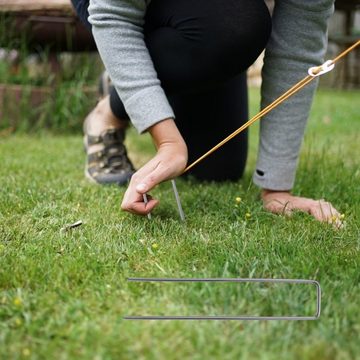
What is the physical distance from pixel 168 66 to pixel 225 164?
1.60ft

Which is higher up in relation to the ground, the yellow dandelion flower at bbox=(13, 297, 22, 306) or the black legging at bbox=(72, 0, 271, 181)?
the black legging at bbox=(72, 0, 271, 181)

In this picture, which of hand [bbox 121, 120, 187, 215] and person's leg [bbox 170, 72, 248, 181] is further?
person's leg [bbox 170, 72, 248, 181]

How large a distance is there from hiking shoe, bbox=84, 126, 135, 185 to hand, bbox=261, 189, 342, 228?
465mm

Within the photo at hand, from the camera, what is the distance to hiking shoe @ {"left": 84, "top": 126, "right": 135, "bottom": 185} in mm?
1746

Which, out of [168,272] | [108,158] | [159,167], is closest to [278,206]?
[159,167]

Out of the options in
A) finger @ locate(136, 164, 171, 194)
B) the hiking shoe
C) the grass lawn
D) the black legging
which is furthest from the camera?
the hiking shoe

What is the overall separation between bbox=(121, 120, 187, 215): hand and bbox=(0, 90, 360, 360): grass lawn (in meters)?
0.06

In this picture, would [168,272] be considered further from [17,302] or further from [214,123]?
[214,123]

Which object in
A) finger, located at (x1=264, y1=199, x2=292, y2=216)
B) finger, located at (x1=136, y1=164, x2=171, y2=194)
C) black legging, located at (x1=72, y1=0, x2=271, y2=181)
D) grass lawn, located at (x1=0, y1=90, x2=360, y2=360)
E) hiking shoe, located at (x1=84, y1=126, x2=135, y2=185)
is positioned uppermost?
black legging, located at (x1=72, y1=0, x2=271, y2=181)

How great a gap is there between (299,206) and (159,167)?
414mm

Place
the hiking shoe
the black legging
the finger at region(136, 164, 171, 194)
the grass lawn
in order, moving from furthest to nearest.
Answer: the hiking shoe < the black legging < the finger at region(136, 164, 171, 194) < the grass lawn

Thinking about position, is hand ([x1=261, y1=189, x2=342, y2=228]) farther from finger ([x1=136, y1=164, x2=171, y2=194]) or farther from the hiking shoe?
the hiking shoe

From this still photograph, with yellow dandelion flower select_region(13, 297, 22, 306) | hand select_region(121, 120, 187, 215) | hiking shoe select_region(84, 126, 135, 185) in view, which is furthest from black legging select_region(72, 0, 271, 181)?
yellow dandelion flower select_region(13, 297, 22, 306)


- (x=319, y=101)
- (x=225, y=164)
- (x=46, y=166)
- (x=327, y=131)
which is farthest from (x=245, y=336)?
(x=319, y=101)
